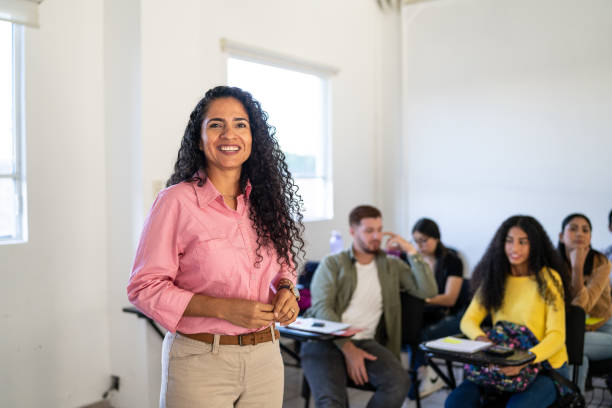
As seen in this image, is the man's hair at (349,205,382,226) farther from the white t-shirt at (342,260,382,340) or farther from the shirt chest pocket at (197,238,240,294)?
the shirt chest pocket at (197,238,240,294)

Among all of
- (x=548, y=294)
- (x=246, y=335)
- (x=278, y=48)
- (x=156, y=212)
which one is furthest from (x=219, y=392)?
(x=278, y=48)

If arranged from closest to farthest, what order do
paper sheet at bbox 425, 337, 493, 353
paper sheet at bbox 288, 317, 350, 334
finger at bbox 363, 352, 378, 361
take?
paper sheet at bbox 425, 337, 493, 353 < paper sheet at bbox 288, 317, 350, 334 < finger at bbox 363, 352, 378, 361

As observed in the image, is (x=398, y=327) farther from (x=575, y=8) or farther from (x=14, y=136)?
(x=575, y=8)

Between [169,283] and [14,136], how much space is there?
7.38 feet

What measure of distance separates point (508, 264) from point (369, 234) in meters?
0.81

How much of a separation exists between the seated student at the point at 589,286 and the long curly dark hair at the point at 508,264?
548 millimetres

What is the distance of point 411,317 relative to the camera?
A: 3586 millimetres

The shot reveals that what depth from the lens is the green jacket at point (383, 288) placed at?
3.46 m

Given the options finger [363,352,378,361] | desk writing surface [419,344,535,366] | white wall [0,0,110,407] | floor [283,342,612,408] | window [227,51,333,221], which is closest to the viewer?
desk writing surface [419,344,535,366]

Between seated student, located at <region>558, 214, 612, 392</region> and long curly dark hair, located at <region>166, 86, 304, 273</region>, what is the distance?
2219mm

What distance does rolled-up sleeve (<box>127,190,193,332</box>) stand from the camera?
151 cm

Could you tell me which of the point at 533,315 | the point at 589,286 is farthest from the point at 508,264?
the point at 589,286

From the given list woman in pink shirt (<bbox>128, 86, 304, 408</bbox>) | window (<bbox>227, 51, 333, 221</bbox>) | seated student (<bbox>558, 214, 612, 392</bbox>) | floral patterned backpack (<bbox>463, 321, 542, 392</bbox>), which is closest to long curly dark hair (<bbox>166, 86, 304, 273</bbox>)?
woman in pink shirt (<bbox>128, 86, 304, 408</bbox>)

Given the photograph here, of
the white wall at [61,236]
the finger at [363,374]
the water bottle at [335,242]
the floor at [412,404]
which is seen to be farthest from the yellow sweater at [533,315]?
the water bottle at [335,242]
